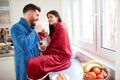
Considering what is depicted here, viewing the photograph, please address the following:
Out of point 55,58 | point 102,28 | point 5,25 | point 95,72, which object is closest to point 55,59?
point 55,58

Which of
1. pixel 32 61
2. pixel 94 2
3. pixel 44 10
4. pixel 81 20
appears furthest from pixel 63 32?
pixel 44 10

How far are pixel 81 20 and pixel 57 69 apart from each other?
1.09 metres

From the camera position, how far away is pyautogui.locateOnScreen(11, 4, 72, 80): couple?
1557 mm

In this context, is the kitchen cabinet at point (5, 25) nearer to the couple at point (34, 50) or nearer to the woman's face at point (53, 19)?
the couple at point (34, 50)

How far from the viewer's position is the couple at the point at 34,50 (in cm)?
156

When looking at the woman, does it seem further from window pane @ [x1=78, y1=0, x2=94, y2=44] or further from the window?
window pane @ [x1=78, y1=0, x2=94, y2=44]

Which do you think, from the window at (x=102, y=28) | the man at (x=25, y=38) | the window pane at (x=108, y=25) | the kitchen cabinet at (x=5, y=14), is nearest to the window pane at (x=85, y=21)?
the window at (x=102, y=28)

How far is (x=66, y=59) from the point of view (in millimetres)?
1724

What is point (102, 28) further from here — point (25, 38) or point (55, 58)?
point (25, 38)

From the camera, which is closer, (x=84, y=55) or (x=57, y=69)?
(x=57, y=69)

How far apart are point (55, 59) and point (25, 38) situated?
1.28 ft

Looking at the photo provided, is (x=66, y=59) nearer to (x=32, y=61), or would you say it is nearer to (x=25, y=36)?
(x=32, y=61)

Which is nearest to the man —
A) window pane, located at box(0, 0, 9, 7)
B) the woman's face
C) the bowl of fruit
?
the woman's face

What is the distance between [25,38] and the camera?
150cm
